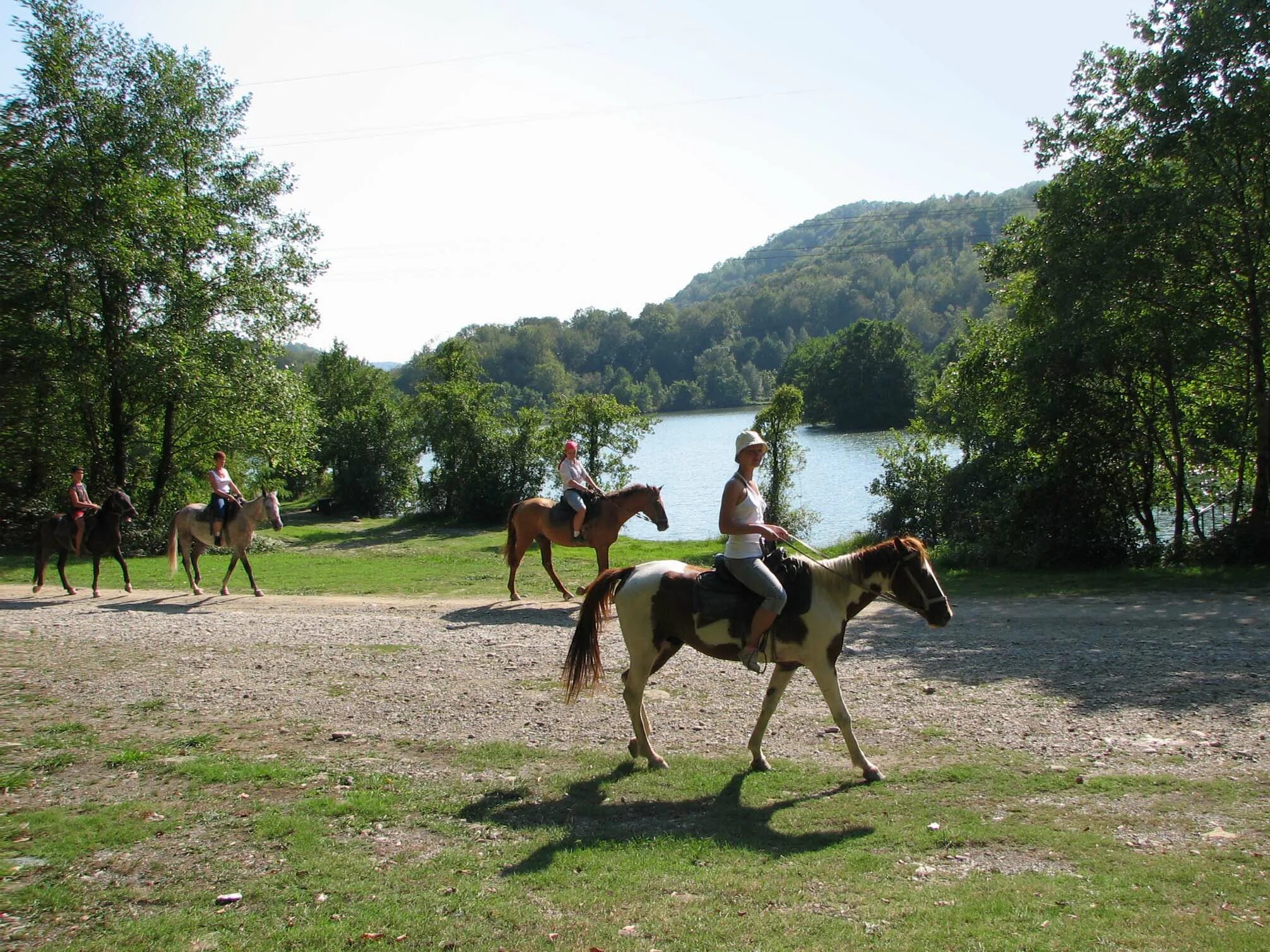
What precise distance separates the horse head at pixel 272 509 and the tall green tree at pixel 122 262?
10681mm

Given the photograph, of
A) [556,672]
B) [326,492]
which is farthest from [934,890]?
[326,492]

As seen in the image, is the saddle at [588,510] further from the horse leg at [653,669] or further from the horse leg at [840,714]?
the horse leg at [840,714]

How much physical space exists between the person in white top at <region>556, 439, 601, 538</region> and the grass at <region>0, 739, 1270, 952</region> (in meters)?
9.59

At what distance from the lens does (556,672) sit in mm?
12047

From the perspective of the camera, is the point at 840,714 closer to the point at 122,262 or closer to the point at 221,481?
the point at 221,481

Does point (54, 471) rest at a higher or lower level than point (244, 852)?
higher

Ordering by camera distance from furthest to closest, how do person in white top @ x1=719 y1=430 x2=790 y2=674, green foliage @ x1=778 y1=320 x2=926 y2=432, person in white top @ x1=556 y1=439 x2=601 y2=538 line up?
green foliage @ x1=778 y1=320 x2=926 y2=432, person in white top @ x1=556 y1=439 x2=601 y2=538, person in white top @ x1=719 y1=430 x2=790 y2=674

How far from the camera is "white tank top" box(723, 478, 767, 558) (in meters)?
7.92

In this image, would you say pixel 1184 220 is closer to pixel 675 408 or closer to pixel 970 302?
pixel 675 408

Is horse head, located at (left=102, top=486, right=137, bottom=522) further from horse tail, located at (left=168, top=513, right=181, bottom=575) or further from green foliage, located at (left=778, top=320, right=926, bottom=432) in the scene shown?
green foliage, located at (left=778, top=320, right=926, bottom=432)

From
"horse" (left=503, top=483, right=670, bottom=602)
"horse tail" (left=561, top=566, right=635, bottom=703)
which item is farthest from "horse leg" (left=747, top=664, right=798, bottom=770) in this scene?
"horse" (left=503, top=483, right=670, bottom=602)

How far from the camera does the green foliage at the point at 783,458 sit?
35219mm

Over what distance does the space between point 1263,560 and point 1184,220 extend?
7.11 meters

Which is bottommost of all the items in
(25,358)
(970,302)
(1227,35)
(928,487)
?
(928,487)
